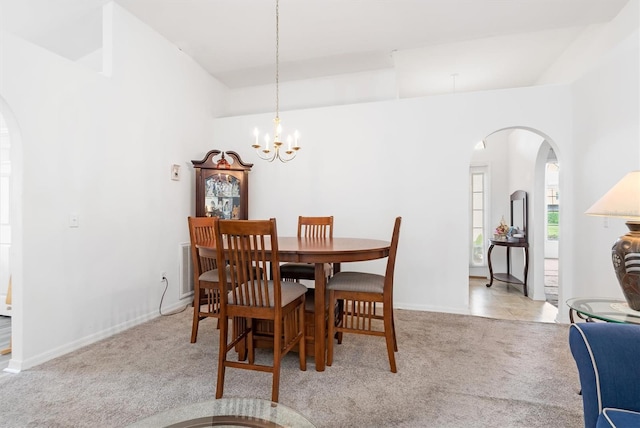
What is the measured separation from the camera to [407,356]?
95.5 inches

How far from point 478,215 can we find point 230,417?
526cm

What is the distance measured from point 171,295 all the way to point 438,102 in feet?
11.8

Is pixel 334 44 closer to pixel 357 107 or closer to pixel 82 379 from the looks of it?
pixel 357 107

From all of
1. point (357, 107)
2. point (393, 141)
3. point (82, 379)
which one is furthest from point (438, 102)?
point (82, 379)

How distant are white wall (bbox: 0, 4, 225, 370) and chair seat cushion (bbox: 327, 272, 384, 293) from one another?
2040 mm

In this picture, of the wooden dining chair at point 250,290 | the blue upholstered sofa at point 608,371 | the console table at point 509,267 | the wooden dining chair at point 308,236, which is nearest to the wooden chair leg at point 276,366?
the wooden dining chair at point 250,290

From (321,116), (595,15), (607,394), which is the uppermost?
(595,15)

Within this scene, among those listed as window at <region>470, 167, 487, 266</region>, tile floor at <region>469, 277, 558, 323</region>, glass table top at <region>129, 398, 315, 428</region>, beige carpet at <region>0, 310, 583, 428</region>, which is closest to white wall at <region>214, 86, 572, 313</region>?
tile floor at <region>469, 277, 558, 323</region>

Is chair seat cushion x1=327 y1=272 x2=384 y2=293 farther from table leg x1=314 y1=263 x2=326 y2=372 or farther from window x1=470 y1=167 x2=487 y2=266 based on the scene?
window x1=470 y1=167 x2=487 y2=266

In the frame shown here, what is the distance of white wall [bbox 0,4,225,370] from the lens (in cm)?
229

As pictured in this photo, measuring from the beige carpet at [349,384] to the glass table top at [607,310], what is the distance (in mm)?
558

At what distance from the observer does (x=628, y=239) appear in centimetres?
167

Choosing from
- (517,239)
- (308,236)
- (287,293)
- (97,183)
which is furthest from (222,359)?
(517,239)

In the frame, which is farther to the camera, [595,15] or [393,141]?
[393,141]
